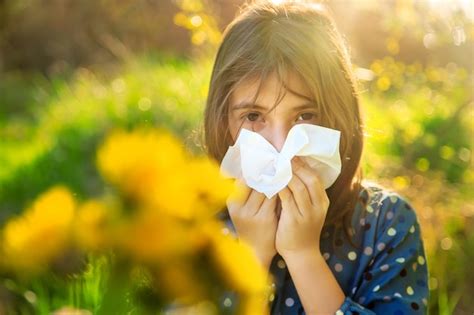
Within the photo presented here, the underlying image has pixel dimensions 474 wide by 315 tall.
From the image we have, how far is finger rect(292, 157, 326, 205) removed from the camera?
4.95ft

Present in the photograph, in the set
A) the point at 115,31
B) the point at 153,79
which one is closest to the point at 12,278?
the point at 153,79

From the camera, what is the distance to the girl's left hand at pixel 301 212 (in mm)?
1507

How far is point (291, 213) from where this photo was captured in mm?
1517

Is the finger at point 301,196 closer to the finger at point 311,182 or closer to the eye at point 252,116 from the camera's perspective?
the finger at point 311,182

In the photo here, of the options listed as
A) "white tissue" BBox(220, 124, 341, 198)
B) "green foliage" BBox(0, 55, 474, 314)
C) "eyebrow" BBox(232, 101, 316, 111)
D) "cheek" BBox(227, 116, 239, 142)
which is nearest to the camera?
"white tissue" BBox(220, 124, 341, 198)

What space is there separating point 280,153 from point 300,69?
26 cm

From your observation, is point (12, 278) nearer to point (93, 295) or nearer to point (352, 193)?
point (93, 295)

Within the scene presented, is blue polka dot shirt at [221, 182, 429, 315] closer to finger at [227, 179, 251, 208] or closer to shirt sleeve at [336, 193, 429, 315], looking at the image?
shirt sleeve at [336, 193, 429, 315]

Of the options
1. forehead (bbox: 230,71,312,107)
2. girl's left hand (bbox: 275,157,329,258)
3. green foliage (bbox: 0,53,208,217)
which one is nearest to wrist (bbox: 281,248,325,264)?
girl's left hand (bbox: 275,157,329,258)

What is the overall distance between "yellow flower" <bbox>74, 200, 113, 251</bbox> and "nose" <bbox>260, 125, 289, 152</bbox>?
1.17 metres

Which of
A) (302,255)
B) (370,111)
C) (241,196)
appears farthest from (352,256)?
(370,111)

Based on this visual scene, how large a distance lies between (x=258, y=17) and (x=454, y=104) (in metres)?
2.38

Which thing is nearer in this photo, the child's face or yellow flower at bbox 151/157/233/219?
yellow flower at bbox 151/157/233/219

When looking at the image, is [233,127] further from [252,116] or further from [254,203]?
[254,203]
